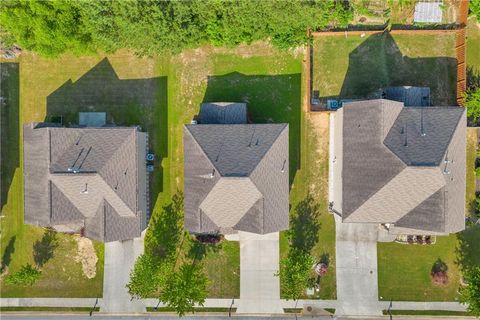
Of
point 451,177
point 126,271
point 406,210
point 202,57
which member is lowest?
point 126,271

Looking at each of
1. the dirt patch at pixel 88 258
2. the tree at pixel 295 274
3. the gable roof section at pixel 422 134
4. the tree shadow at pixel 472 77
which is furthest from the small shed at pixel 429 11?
the dirt patch at pixel 88 258

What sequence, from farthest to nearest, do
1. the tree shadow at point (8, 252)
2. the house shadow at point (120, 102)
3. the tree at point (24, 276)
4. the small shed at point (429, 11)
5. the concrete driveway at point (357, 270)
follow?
1. the tree shadow at point (8, 252)
2. the house shadow at point (120, 102)
3. the concrete driveway at point (357, 270)
4. the small shed at point (429, 11)
5. the tree at point (24, 276)

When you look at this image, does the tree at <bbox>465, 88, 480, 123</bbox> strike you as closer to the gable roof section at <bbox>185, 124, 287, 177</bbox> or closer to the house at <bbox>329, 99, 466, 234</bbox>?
Answer: the house at <bbox>329, 99, 466, 234</bbox>

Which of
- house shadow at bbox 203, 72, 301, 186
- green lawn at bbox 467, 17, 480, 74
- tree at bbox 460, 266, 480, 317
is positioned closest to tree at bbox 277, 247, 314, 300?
house shadow at bbox 203, 72, 301, 186

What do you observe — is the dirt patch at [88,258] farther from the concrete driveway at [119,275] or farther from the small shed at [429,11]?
the small shed at [429,11]

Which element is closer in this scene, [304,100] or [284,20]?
[284,20]

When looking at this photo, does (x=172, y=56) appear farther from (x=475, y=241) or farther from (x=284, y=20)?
(x=475, y=241)

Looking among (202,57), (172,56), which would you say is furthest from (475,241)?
(172,56)
